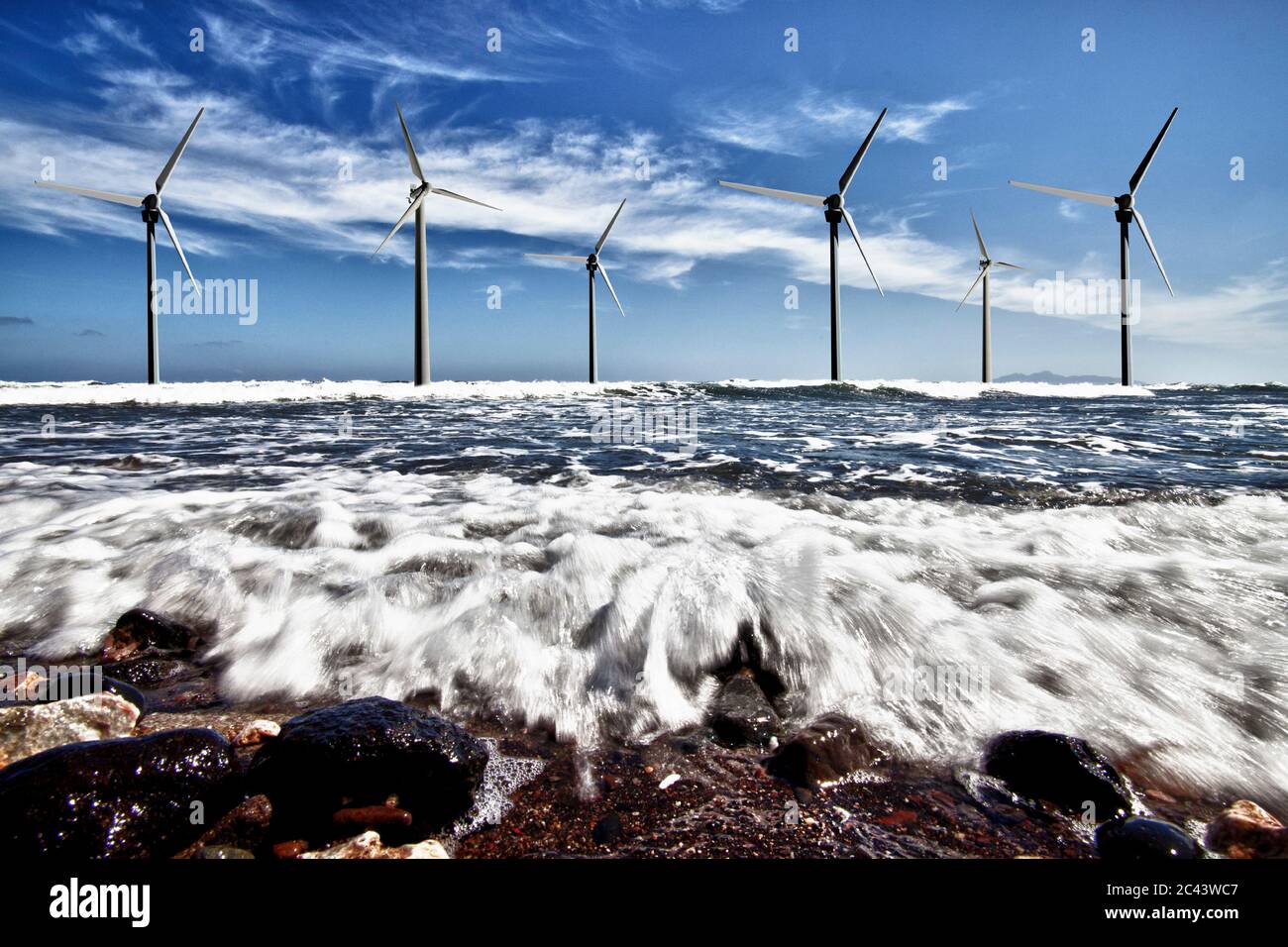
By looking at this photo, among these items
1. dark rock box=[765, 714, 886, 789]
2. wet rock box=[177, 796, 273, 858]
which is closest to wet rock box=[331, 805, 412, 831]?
wet rock box=[177, 796, 273, 858]

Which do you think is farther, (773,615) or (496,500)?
(496,500)

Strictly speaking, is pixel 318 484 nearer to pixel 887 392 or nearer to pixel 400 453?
pixel 400 453

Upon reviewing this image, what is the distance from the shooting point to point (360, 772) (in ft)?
6.84

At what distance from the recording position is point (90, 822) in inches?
71.2

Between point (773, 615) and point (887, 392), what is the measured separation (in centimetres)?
3899

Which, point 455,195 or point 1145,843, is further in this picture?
point 455,195

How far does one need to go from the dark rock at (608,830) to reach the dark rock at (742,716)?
2.30 ft

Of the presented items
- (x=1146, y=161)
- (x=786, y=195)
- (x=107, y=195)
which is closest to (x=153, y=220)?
(x=107, y=195)

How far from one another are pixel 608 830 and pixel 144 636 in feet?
10.6

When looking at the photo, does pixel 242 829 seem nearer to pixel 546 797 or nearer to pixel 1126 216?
pixel 546 797

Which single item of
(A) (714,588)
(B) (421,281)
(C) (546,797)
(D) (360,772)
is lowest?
(C) (546,797)

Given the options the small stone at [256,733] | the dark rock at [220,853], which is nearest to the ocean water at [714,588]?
the small stone at [256,733]

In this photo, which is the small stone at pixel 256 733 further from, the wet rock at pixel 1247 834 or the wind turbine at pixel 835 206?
the wind turbine at pixel 835 206
